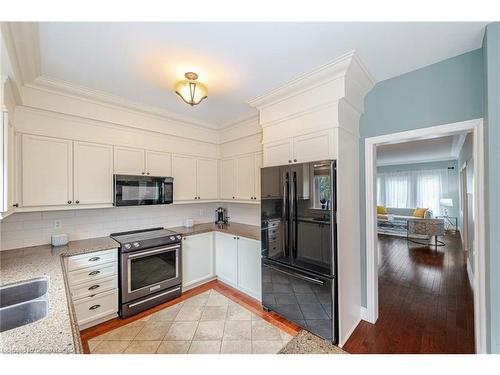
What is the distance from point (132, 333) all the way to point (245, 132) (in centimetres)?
289

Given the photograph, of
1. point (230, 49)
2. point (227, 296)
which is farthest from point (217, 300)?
point (230, 49)

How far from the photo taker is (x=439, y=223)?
5461mm

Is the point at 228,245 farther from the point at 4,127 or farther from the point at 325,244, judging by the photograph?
the point at 4,127

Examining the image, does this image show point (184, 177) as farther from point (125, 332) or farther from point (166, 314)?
point (125, 332)

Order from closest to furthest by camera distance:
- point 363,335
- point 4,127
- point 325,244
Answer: point 4,127, point 325,244, point 363,335

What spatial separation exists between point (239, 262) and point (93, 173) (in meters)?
2.18

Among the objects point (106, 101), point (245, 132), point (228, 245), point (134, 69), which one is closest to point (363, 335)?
point (228, 245)

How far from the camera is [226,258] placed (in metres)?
3.23

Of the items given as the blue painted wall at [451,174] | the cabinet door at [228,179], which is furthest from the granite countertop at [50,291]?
the blue painted wall at [451,174]

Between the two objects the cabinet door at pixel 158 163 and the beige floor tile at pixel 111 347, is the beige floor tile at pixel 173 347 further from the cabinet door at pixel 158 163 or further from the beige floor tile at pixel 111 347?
the cabinet door at pixel 158 163

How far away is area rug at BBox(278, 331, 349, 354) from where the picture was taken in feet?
2.50

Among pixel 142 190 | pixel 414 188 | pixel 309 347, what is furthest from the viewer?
pixel 414 188

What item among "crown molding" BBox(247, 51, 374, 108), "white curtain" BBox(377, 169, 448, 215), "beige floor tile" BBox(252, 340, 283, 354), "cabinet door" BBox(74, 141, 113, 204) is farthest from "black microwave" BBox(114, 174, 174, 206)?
"white curtain" BBox(377, 169, 448, 215)
